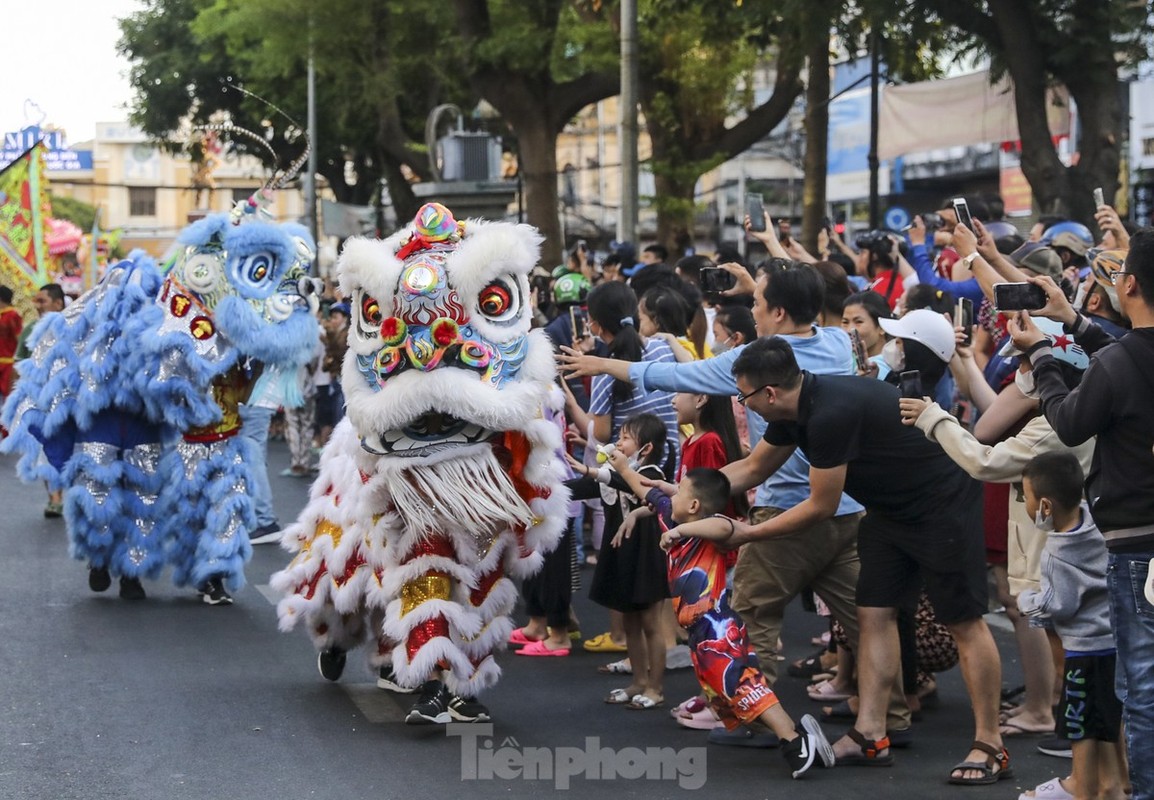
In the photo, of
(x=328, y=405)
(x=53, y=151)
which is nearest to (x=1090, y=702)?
(x=328, y=405)

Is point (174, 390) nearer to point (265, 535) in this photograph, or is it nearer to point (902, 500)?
point (265, 535)

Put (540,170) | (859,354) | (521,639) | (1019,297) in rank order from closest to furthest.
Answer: (1019,297) → (859,354) → (521,639) → (540,170)

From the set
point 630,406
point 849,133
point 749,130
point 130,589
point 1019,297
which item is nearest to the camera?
point 1019,297

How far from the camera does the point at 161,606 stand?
952 centimetres

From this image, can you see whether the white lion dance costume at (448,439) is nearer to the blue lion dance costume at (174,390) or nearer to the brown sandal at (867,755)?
the brown sandal at (867,755)

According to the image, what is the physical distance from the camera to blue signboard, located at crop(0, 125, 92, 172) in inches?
815

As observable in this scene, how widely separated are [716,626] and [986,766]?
108cm

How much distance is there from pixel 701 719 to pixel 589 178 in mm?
55923

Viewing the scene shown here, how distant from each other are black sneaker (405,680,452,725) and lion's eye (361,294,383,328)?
144 centimetres

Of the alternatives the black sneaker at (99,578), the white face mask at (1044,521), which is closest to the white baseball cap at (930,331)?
the white face mask at (1044,521)

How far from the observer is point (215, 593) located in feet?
31.4

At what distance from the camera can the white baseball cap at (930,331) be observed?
20.9 ft

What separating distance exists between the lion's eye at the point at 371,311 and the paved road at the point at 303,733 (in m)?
1.64

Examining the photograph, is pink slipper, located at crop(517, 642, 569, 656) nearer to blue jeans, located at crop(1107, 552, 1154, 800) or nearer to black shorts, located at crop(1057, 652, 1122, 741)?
black shorts, located at crop(1057, 652, 1122, 741)
